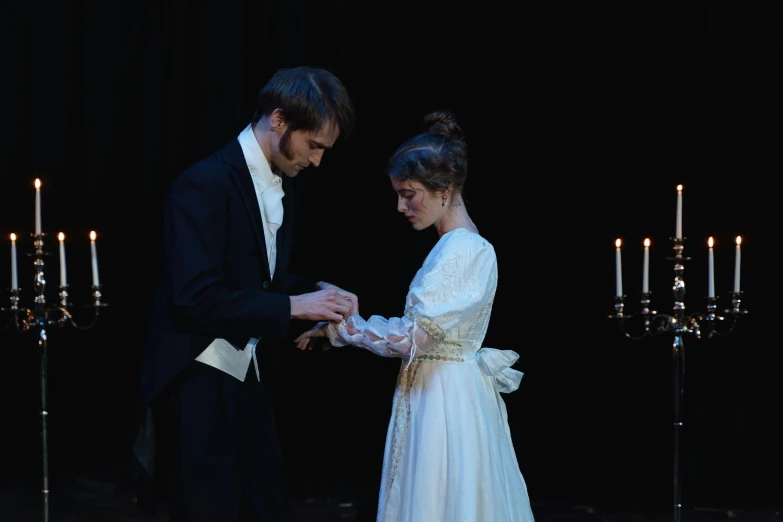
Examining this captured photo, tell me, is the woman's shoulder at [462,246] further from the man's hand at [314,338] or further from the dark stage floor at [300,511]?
the dark stage floor at [300,511]

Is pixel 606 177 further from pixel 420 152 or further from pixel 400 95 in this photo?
pixel 420 152

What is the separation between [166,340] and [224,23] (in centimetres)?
316

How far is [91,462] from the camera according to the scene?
506 cm

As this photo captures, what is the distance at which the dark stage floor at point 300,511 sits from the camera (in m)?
4.43

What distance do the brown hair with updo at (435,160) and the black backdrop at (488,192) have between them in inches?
77.2

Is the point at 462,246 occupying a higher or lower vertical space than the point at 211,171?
lower

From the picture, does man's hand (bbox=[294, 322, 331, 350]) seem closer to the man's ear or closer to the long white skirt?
the long white skirt

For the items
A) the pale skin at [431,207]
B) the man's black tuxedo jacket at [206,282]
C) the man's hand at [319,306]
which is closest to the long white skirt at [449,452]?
the pale skin at [431,207]

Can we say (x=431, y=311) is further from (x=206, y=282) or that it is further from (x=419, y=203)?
(x=206, y=282)

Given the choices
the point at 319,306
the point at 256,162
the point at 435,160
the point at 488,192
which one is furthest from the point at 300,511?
the point at 256,162

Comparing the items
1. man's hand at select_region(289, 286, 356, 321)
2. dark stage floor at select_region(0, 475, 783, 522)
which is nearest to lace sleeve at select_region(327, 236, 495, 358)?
man's hand at select_region(289, 286, 356, 321)

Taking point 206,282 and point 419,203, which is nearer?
point 206,282

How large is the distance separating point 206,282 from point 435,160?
96 centimetres

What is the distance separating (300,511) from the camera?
4.59m
